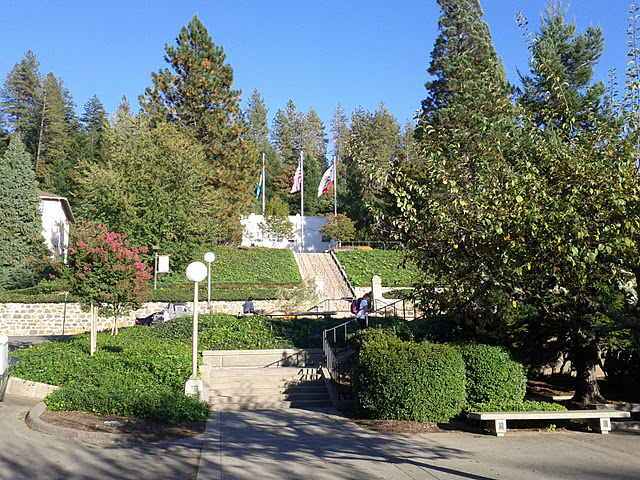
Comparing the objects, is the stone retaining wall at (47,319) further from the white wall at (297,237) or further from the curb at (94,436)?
the white wall at (297,237)

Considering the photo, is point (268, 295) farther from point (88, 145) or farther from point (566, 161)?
point (88, 145)

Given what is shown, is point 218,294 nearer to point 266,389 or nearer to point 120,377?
point 266,389

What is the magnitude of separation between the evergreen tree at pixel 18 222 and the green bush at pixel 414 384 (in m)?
31.0

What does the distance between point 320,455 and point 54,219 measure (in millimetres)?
41667

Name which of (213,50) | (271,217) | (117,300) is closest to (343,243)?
(271,217)

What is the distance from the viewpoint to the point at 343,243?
53.5 meters

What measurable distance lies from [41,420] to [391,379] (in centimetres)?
611

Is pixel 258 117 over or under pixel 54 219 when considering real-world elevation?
over

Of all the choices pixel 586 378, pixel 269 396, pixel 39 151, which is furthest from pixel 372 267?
pixel 39 151

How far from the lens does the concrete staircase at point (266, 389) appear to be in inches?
531

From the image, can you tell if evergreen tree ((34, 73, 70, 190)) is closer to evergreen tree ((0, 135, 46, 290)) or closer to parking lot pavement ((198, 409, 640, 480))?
evergreen tree ((0, 135, 46, 290))

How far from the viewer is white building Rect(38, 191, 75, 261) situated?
A: 141 ft

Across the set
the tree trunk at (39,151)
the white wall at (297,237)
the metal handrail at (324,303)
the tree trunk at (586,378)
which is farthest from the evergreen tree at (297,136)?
the tree trunk at (586,378)

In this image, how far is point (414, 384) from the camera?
33.9 feet
